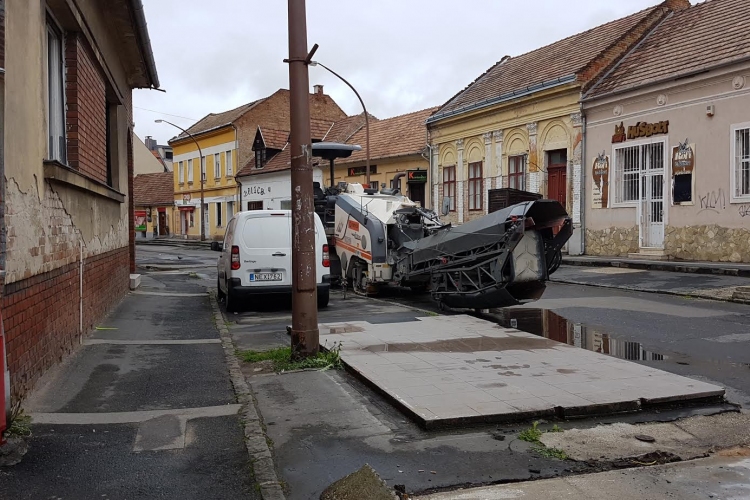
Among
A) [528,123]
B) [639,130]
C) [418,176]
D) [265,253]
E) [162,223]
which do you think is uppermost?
[528,123]

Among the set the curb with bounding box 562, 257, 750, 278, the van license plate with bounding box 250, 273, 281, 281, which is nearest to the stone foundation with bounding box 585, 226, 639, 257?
the curb with bounding box 562, 257, 750, 278

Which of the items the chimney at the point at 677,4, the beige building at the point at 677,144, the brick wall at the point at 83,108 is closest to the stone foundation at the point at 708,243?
the beige building at the point at 677,144

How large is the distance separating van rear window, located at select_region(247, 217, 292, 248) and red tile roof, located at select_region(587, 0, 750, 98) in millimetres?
12444

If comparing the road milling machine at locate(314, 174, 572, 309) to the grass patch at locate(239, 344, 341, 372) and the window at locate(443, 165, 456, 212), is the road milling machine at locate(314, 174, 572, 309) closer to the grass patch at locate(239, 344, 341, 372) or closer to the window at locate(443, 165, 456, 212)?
the grass patch at locate(239, 344, 341, 372)

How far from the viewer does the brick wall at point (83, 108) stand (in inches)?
318

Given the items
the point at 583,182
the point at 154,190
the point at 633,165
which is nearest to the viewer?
the point at 633,165

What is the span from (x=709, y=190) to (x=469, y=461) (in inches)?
632

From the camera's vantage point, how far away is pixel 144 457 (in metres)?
4.44

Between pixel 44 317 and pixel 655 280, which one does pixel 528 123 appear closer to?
pixel 655 280

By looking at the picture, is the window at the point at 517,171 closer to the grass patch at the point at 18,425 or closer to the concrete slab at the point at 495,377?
the concrete slab at the point at 495,377

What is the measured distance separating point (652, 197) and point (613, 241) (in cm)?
190

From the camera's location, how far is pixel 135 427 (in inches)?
200

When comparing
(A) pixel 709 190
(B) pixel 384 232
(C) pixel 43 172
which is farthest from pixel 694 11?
(C) pixel 43 172

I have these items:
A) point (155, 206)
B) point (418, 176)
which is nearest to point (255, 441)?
point (418, 176)
